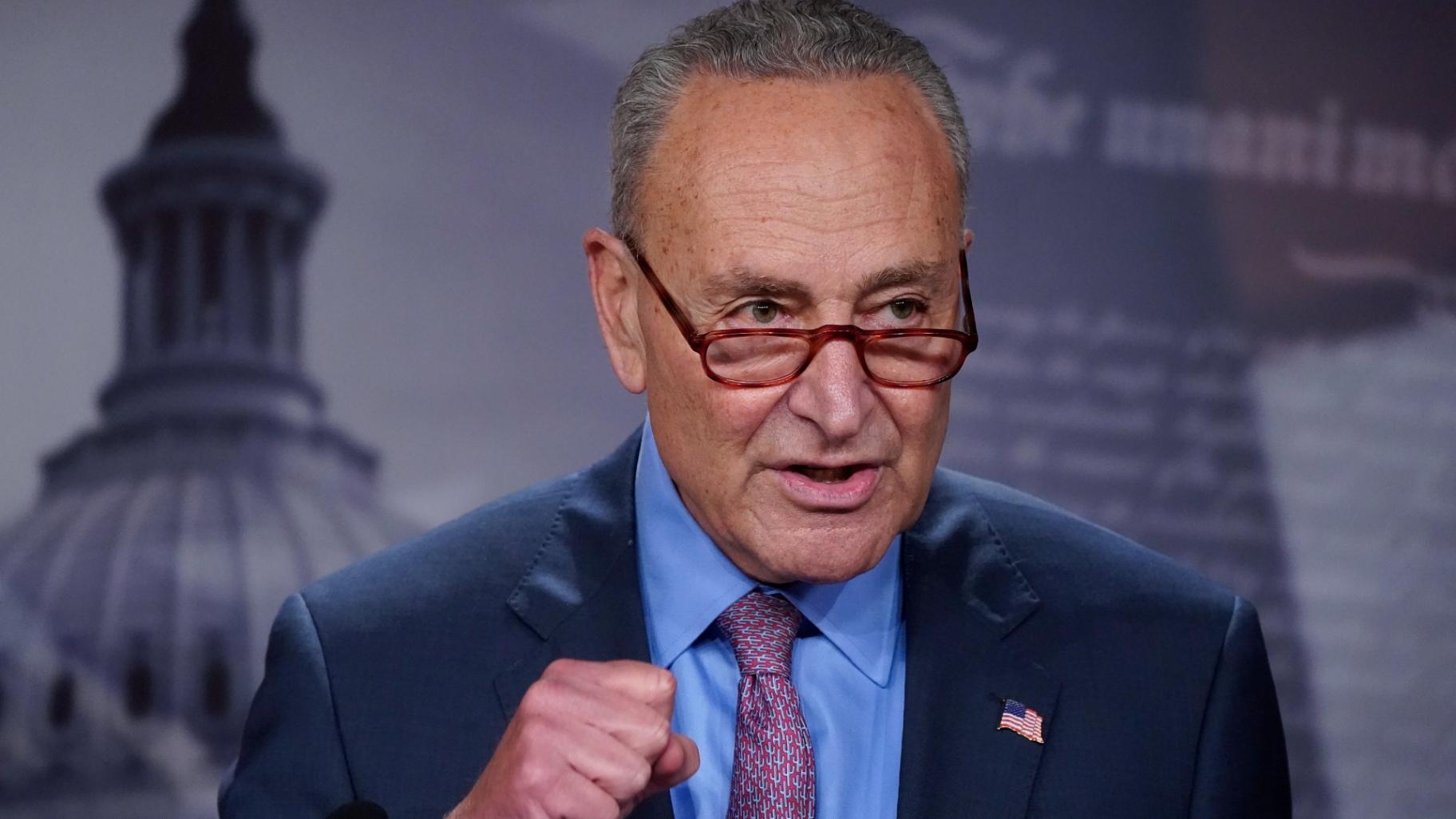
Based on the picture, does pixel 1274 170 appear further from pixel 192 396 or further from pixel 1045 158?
pixel 192 396

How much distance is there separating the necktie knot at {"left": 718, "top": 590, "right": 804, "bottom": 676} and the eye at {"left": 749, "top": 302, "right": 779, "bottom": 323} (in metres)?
0.31

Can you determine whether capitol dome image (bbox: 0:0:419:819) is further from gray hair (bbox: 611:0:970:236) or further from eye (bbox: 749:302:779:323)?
eye (bbox: 749:302:779:323)

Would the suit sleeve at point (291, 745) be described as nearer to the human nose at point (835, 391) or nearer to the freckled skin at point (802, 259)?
the freckled skin at point (802, 259)

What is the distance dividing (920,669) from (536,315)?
175cm

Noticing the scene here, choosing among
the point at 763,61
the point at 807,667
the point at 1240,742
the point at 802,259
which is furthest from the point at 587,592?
the point at 1240,742

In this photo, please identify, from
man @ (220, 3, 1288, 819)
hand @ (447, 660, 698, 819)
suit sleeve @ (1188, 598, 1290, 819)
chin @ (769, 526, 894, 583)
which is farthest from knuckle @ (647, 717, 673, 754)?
suit sleeve @ (1188, 598, 1290, 819)

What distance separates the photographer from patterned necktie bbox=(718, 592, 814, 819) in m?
1.62

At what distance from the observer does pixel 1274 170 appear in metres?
3.63

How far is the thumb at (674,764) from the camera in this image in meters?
1.34

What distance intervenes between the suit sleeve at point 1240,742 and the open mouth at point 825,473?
20.9 inches

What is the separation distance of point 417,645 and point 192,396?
5.43ft

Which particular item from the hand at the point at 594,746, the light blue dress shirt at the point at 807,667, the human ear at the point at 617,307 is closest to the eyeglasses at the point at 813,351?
the human ear at the point at 617,307

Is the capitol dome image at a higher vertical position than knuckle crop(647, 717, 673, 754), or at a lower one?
higher

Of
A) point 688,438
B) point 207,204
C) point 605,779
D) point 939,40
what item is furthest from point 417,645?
point 939,40
